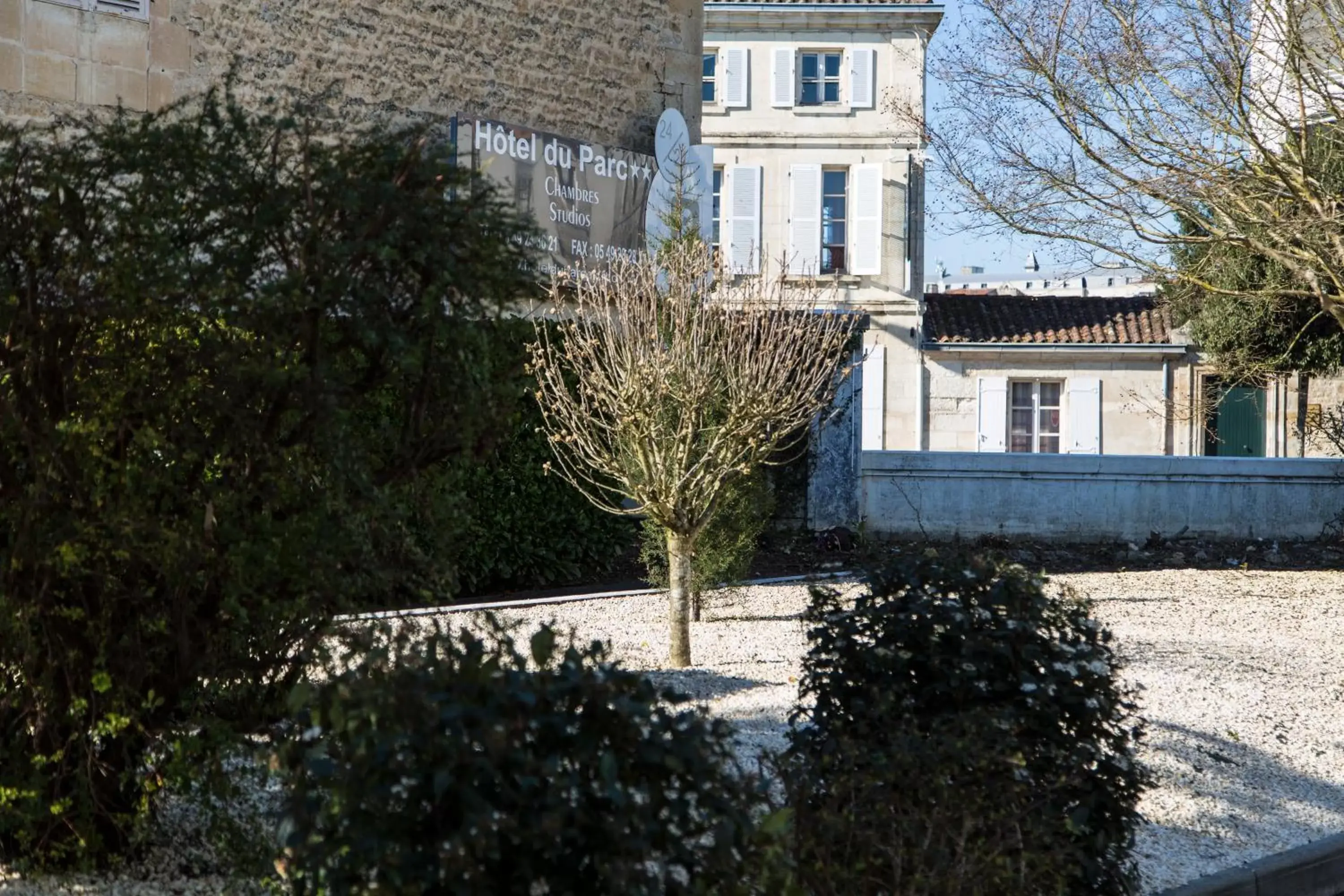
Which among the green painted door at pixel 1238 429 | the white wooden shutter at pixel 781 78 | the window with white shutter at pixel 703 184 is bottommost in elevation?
the green painted door at pixel 1238 429

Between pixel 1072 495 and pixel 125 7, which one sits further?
pixel 1072 495

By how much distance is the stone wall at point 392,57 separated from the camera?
37.8 ft

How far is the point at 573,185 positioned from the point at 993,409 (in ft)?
51.3

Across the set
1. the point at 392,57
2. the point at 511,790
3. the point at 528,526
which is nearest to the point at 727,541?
the point at 528,526

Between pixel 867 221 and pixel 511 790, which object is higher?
pixel 867 221

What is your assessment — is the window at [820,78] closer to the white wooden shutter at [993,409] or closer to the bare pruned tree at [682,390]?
the white wooden shutter at [993,409]

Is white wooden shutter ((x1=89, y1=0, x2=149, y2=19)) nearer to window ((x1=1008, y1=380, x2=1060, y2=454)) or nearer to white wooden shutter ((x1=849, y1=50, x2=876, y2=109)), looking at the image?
white wooden shutter ((x1=849, y1=50, x2=876, y2=109))

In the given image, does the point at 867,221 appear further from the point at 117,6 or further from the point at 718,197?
the point at 117,6

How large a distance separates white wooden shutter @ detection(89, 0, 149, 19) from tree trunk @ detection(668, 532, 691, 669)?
6.82m

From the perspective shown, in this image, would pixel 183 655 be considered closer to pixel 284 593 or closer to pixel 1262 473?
pixel 284 593

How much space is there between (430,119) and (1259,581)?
38.9 ft

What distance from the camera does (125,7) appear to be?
1189cm

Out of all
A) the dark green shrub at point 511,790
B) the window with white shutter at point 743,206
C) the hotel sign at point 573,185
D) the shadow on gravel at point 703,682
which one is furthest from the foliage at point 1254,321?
the dark green shrub at point 511,790

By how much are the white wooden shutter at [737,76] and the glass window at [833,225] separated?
2209 mm
